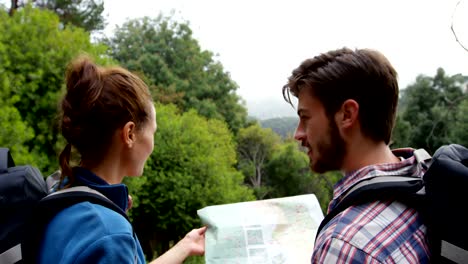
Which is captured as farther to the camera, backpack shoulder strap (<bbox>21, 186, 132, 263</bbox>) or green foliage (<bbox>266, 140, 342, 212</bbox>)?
green foliage (<bbox>266, 140, 342, 212</bbox>)

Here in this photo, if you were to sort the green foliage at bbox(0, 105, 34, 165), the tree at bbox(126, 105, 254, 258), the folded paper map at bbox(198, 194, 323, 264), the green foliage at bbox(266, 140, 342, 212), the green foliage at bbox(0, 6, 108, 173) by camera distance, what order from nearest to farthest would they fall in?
the folded paper map at bbox(198, 194, 323, 264) → the green foliage at bbox(0, 105, 34, 165) → the green foliage at bbox(0, 6, 108, 173) → the tree at bbox(126, 105, 254, 258) → the green foliage at bbox(266, 140, 342, 212)

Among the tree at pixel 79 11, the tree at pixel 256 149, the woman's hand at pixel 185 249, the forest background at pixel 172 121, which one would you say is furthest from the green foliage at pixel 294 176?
the woman's hand at pixel 185 249

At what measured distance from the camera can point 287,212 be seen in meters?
1.47

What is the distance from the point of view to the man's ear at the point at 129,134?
3.53 feet

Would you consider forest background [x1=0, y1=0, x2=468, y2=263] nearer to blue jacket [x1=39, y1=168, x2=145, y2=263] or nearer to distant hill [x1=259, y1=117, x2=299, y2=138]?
blue jacket [x1=39, y1=168, x2=145, y2=263]

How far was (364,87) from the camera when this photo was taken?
1.06 metres

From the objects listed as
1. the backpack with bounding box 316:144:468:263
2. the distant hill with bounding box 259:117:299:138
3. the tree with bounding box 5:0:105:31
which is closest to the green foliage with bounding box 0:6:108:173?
the backpack with bounding box 316:144:468:263

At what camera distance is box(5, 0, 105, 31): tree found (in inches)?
530

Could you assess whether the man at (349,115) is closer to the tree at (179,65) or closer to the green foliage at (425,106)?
the green foliage at (425,106)

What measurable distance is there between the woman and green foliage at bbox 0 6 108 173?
3.64 metres

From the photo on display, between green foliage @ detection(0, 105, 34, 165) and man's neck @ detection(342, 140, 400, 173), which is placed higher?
man's neck @ detection(342, 140, 400, 173)

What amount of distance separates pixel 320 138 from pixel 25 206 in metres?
0.76

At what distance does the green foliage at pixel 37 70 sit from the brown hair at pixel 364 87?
12.8ft

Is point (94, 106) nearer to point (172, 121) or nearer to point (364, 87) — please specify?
point (364, 87)
